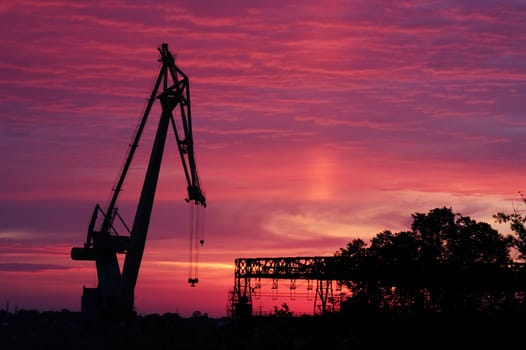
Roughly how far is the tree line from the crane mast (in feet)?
66.6

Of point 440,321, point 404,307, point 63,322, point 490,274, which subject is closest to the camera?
point 440,321

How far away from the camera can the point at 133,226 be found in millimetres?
85875

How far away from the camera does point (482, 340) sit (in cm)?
6794

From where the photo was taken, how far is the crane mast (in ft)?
279

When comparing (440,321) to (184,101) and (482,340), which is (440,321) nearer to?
(482,340)

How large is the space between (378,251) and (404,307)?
28.9ft

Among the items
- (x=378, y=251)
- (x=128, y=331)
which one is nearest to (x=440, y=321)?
(x=378, y=251)

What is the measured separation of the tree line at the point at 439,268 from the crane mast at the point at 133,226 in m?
20.3

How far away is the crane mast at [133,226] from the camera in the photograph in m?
85.1

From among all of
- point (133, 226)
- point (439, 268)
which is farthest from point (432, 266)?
point (133, 226)

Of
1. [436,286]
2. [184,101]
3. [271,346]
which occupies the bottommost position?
[271,346]

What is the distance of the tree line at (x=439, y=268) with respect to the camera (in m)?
77.9

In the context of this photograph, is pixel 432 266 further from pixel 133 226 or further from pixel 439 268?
pixel 133 226

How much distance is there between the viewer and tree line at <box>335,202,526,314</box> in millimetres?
77875
